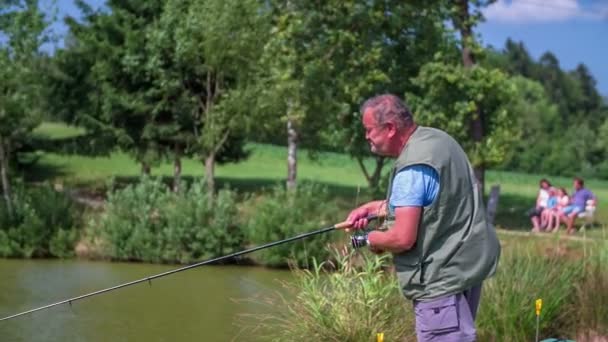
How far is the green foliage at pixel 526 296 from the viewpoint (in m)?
7.42

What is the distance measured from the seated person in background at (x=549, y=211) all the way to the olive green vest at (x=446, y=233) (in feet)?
47.8

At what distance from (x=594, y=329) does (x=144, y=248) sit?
9.47 m

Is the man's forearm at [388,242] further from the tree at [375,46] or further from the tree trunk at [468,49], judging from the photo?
the tree trunk at [468,49]

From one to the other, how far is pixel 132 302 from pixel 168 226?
489 centimetres

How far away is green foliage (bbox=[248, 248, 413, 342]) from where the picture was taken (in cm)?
721

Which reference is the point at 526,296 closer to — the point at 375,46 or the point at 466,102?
the point at 466,102

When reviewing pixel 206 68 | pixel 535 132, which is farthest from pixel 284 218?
pixel 535 132

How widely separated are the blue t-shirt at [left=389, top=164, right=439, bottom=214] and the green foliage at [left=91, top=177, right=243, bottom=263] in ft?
39.2

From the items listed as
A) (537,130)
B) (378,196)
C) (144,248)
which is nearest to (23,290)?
(144,248)

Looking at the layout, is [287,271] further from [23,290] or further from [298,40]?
[298,40]

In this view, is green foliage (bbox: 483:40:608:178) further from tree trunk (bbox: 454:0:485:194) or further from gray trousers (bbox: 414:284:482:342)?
gray trousers (bbox: 414:284:482:342)

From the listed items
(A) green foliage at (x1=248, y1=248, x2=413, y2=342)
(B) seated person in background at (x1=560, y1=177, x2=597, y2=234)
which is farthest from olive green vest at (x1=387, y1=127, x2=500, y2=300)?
(B) seated person in background at (x1=560, y1=177, x2=597, y2=234)

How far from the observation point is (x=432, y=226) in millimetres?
3932

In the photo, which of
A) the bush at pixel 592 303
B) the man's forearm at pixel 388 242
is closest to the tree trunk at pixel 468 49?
the bush at pixel 592 303
